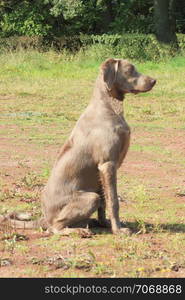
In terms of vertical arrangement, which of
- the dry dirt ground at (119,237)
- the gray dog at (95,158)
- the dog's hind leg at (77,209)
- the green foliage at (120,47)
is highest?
the gray dog at (95,158)

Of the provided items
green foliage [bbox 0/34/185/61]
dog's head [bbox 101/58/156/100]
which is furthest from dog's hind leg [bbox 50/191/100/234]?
green foliage [bbox 0/34/185/61]

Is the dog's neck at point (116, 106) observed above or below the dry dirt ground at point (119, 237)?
above

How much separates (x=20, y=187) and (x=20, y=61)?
674 inches

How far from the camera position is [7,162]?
464 inches

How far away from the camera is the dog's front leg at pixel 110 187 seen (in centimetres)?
758

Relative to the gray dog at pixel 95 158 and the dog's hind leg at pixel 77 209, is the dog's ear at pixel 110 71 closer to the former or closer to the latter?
the gray dog at pixel 95 158

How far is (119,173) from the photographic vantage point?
1120 centimetres

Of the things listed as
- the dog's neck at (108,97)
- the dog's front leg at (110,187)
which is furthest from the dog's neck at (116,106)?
the dog's front leg at (110,187)

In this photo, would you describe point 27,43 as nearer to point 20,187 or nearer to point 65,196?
point 20,187

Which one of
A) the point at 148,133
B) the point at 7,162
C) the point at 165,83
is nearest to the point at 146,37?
the point at 165,83

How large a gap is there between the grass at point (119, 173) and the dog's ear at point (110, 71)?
1.48 meters

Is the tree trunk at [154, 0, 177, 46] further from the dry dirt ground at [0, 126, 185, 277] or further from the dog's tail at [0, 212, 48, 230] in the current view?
the dog's tail at [0, 212, 48, 230]

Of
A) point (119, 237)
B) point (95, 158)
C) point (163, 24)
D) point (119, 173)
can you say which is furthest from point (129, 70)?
point (163, 24)

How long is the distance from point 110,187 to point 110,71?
1170 millimetres
